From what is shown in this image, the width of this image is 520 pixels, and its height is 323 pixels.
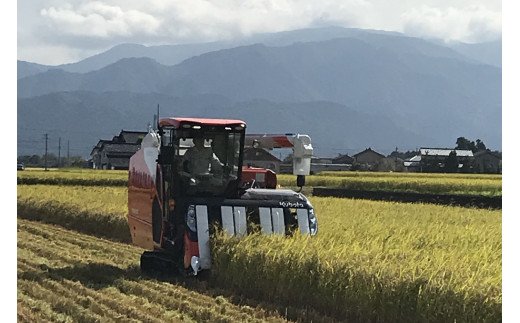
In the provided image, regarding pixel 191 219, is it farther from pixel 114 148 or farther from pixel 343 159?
pixel 343 159

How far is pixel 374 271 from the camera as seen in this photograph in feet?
27.4

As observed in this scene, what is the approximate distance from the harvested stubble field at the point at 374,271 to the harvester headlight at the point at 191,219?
1.32 ft

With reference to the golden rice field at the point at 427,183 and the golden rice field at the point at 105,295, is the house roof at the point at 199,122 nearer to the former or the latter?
the golden rice field at the point at 105,295

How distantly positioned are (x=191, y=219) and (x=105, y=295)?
1.77 meters

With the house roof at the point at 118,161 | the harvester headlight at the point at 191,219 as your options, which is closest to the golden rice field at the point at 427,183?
the house roof at the point at 118,161

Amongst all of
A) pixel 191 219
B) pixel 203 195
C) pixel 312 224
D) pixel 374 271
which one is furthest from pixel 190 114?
pixel 374 271

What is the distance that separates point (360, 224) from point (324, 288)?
3914mm

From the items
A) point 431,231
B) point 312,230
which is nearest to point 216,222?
point 312,230

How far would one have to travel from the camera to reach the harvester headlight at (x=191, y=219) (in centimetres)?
1086

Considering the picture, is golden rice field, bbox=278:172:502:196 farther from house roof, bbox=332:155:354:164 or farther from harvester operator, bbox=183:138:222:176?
house roof, bbox=332:155:354:164

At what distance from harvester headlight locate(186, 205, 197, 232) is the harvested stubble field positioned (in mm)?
402

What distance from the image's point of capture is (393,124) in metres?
130
